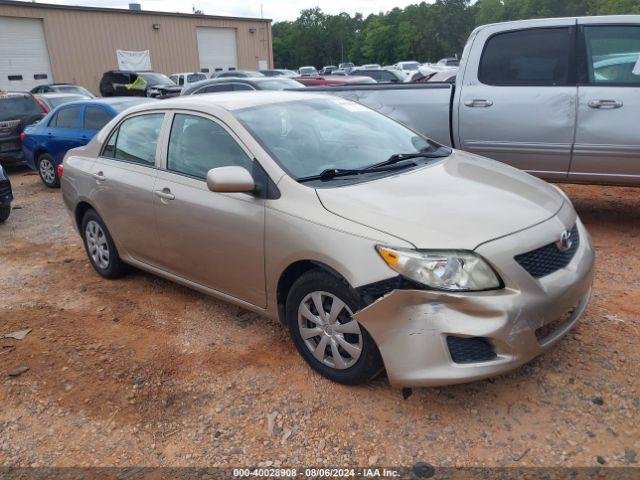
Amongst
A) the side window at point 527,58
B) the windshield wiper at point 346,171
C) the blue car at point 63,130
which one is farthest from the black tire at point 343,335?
the blue car at point 63,130

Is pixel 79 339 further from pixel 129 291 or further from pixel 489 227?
pixel 489 227

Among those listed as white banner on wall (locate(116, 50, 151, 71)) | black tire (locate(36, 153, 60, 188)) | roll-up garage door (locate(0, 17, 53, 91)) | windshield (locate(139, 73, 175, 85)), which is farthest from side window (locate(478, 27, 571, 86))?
white banner on wall (locate(116, 50, 151, 71))

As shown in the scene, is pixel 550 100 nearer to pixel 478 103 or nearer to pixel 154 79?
pixel 478 103

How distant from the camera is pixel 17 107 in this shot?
1098cm

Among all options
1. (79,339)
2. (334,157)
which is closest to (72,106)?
(79,339)

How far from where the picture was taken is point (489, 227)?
277 centimetres

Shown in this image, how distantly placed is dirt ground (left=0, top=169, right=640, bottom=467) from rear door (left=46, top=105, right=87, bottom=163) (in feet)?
17.0

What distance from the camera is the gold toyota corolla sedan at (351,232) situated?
2.63 meters

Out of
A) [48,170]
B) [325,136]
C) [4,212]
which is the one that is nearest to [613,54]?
[325,136]

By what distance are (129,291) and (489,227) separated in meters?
3.24

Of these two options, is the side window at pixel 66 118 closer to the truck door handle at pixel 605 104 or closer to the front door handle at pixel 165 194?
the front door handle at pixel 165 194

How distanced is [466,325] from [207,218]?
183 centimetres

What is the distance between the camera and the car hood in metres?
2.73

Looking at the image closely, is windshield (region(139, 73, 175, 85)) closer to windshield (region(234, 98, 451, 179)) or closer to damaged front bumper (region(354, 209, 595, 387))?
windshield (region(234, 98, 451, 179))
